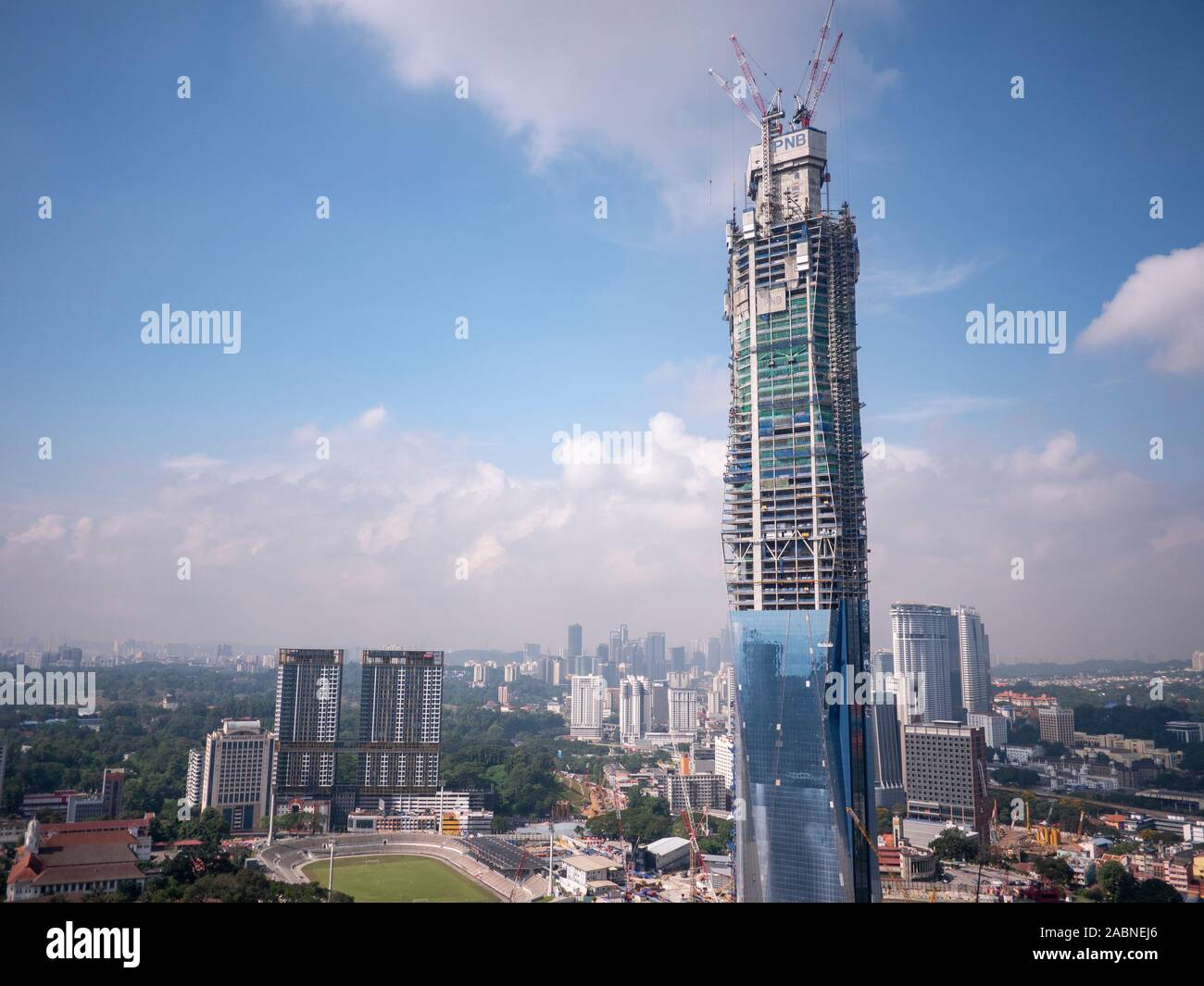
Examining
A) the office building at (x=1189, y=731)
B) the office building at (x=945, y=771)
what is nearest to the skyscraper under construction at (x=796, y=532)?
the office building at (x=945, y=771)

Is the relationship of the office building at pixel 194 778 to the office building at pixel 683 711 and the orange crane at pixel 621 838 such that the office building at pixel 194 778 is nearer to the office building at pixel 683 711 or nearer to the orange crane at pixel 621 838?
the orange crane at pixel 621 838

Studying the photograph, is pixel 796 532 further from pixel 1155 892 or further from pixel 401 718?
pixel 401 718

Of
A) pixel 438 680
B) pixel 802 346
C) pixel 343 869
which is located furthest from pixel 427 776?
pixel 802 346

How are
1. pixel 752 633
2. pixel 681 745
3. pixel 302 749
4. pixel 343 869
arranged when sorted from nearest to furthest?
1. pixel 752 633
2. pixel 343 869
3. pixel 302 749
4. pixel 681 745
